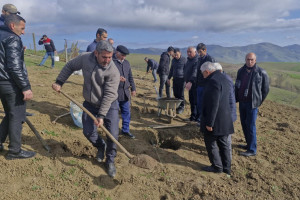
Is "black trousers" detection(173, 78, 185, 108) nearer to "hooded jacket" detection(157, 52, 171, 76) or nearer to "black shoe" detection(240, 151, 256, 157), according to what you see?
"hooded jacket" detection(157, 52, 171, 76)

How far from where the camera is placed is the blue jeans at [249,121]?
491 cm

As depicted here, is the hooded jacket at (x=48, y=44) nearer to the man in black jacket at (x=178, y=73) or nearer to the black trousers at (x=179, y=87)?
the man in black jacket at (x=178, y=73)

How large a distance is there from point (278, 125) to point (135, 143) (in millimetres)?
5153

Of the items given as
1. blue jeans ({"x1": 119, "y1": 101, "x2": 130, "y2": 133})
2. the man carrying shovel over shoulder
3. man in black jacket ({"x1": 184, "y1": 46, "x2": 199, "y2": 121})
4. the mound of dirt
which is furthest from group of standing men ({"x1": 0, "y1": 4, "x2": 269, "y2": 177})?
man in black jacket ({"x1": 184, "y1": 46, "x2": 199, "y2": 121})

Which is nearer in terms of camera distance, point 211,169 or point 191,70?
point 211,169

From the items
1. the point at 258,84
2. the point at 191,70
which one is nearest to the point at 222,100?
the point at 258,84

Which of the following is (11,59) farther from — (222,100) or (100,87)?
(222,100)

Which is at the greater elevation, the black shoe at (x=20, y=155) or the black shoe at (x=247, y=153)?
the black shoe at (x=20, y=155)

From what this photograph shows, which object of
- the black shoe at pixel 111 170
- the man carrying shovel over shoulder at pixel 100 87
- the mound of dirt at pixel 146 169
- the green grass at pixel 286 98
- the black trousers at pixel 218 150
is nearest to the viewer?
the man carrying shovel over shoulder at pixel 100 87

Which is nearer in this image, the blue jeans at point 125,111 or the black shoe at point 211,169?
the black shoe at point 211,169

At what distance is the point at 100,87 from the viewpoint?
138 inches

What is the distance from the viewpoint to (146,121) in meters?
6.80

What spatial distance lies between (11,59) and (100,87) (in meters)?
1.30

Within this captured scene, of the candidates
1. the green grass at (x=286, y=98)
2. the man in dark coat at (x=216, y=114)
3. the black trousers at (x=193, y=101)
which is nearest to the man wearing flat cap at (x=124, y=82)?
the man in dark coat at (x=216, y=114)
